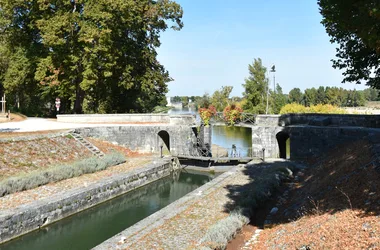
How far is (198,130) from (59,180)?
1198 centimetres

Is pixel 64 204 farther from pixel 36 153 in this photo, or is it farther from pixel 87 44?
pixel 87 44

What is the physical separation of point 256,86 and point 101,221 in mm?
40809

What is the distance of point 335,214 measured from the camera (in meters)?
8.27

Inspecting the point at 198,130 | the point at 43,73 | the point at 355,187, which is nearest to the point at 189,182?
the point at 198,130

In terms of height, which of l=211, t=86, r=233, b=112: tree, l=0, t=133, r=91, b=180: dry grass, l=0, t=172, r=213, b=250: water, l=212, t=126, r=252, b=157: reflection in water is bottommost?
l=0, t=172, r=213, b=250: water

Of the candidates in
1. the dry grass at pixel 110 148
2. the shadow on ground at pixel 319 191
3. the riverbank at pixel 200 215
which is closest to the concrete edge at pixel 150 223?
the riverbank at pixel 200 215

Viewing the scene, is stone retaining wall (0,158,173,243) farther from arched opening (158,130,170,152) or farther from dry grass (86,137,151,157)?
arched opening (158,130,170,152)

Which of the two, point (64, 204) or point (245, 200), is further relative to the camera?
point (64, 204)

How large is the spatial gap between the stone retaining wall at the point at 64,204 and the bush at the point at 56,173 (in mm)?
1808

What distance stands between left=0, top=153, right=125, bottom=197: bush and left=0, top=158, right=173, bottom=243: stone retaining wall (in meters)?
1.81

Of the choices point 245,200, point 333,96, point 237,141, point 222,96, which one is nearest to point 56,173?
point 245,200

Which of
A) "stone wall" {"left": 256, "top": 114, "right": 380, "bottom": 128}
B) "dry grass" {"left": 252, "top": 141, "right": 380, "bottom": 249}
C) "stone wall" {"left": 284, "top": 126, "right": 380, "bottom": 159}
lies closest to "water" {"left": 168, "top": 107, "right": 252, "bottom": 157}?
"stone wall" {"left": 256, "top": 114, "right": 380, "bottom": 128}

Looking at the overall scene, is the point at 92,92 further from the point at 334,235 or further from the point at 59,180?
the point at 334,235

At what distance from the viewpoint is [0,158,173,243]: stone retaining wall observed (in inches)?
423
